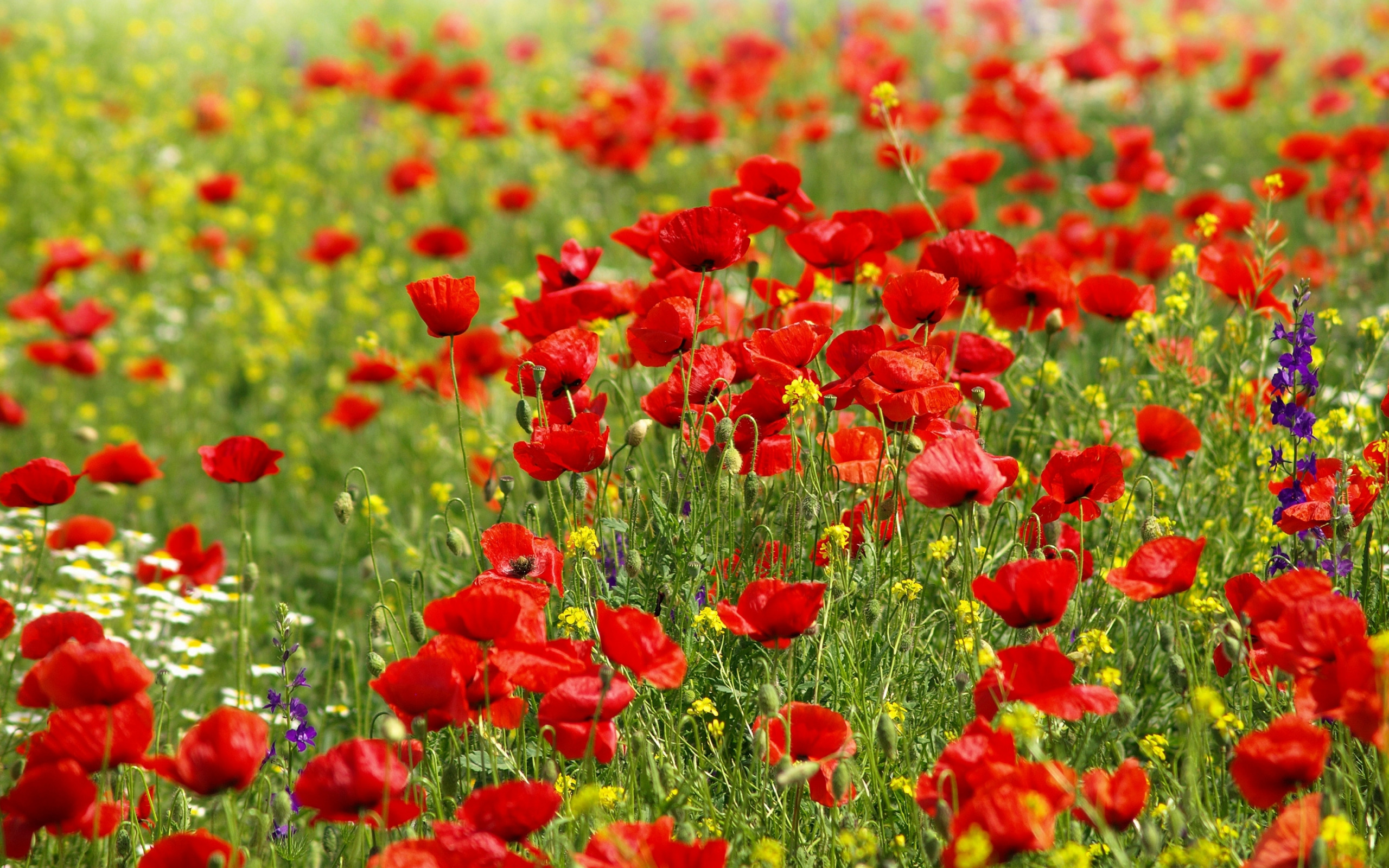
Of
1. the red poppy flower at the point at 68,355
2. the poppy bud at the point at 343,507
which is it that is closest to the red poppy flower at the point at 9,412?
the red poppy flower at the point at 68,355

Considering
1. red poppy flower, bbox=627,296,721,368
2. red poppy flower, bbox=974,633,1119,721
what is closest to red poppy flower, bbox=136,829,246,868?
red poppy flower, bbox=974,633,1119,721

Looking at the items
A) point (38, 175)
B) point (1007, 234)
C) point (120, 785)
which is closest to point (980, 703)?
point (120, 785)

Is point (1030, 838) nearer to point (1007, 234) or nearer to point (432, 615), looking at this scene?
point (432, 615)

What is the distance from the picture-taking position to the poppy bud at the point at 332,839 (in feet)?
6.63

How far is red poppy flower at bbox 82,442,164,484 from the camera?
9.53 ft

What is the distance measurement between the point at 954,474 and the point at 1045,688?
1.13 feet

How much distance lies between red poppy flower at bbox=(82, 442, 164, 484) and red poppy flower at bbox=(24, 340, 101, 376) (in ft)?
5.20

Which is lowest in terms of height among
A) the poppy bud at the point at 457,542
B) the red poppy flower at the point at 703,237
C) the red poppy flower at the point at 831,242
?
the poppy bud at the point at 457,542

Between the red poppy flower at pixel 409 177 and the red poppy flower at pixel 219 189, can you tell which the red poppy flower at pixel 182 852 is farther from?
the red poppy flower at pixel 219 189

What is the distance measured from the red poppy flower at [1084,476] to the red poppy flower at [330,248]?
12.2 feet

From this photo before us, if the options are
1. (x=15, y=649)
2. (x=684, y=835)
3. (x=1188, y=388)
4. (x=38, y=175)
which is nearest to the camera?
(x=684, y=835)

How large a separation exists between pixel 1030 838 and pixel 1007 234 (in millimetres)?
4889

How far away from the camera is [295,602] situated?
12.0 ft

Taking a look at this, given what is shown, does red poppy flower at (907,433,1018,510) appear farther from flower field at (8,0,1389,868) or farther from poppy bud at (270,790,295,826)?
poppy bud at (270,790,295,826)
